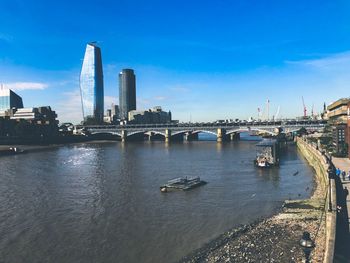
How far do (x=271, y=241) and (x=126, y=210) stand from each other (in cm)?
1665

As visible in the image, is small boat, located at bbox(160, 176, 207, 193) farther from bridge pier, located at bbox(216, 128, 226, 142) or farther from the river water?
bridge pier, located at bbox(216, 128, 226, 142)

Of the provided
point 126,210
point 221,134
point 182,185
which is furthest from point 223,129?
point 126,210

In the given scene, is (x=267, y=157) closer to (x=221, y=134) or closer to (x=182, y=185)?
(x=182, y=185)

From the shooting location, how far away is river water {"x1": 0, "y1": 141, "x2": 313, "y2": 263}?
25273 millimetres

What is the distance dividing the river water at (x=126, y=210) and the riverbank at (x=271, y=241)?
1685 millimetres

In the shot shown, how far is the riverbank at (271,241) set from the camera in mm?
21891

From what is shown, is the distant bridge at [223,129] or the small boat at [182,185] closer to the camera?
the small boat at [182,185]

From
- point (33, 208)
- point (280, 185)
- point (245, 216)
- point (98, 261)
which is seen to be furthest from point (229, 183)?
point (98, 261)

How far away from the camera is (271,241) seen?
24.4 m

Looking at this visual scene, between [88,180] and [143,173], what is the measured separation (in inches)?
416

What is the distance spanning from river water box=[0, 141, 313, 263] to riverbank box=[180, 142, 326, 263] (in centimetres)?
168

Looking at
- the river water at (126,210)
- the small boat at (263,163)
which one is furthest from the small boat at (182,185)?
the small boat at (263,163)

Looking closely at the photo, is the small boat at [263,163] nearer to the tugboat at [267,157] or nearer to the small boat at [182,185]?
the tugboat at [267,157]

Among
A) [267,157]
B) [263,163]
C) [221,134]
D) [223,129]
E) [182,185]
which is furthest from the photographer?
[223,129]
